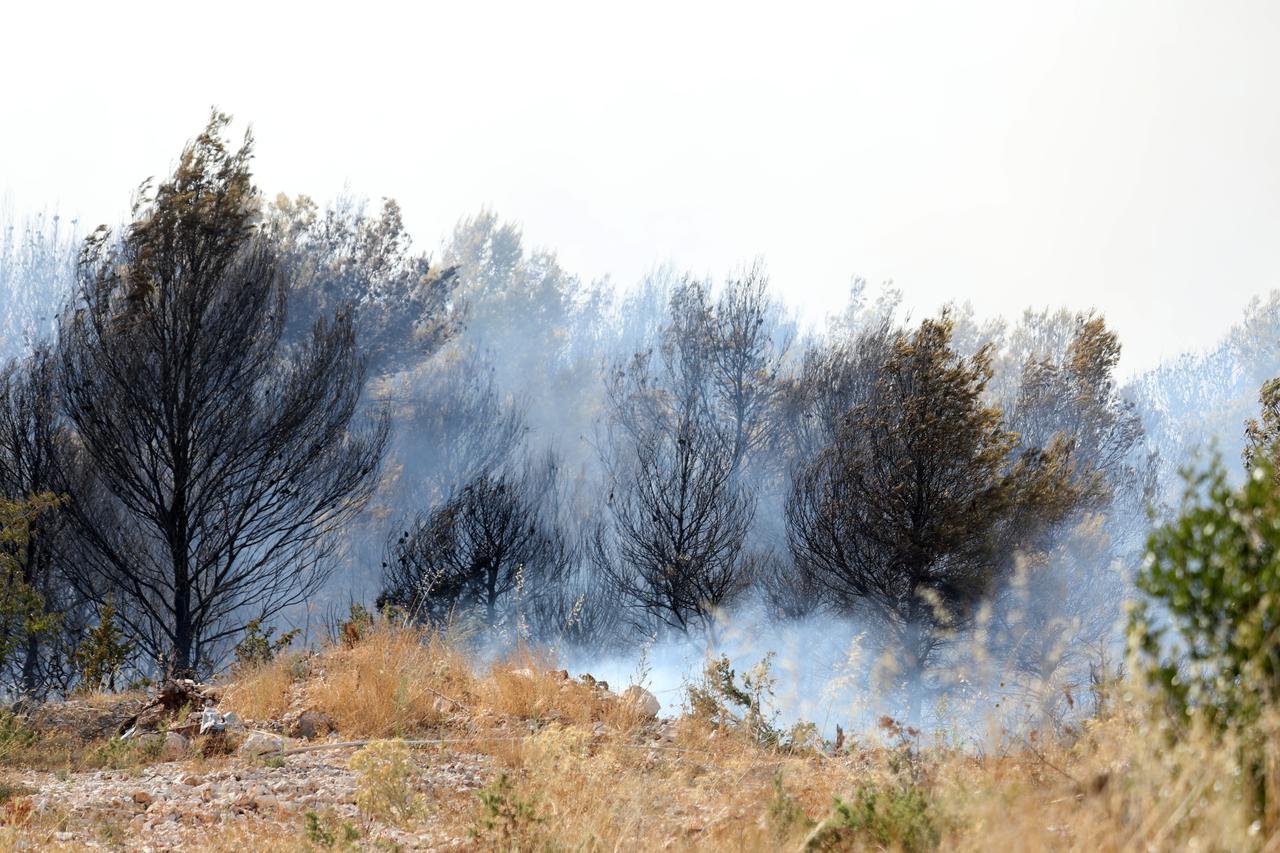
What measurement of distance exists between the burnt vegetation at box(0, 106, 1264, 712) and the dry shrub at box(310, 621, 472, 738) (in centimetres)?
159

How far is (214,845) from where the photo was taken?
438 centimetres

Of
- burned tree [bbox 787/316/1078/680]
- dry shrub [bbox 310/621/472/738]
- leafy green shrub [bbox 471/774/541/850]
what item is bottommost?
leafy green shrub [bbox 471/774/541/850]

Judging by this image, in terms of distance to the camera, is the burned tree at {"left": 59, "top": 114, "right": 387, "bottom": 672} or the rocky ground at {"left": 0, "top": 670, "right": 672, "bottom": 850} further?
the burned tree at {"left": 59, "top": 114, "right": 387, "bottom": 672}

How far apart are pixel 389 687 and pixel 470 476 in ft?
69.3

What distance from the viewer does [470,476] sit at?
94.0 ft

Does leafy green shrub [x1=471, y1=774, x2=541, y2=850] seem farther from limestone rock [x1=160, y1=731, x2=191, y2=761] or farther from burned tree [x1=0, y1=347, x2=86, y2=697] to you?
burned tree [x1=0, y1=347, x2=86, y2=697]

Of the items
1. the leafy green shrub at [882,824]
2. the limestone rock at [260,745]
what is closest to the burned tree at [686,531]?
the limestone rock at [260,745]

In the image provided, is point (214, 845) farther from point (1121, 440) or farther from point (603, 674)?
point (1121, 440)

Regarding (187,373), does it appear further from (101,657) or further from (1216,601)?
(1216,601)

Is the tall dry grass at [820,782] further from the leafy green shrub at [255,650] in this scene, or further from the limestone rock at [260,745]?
the leafy green shrub at [255,650]

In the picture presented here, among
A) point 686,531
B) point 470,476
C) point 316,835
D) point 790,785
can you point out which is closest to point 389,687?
point 316,835

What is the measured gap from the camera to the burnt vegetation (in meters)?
13.2

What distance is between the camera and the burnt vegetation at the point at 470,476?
43.3ft

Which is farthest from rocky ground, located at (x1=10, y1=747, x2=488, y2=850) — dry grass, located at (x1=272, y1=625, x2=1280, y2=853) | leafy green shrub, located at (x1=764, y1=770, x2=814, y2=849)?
leafy green shrub, located at (x1=764, y1=770, x2=814, y2=849)
